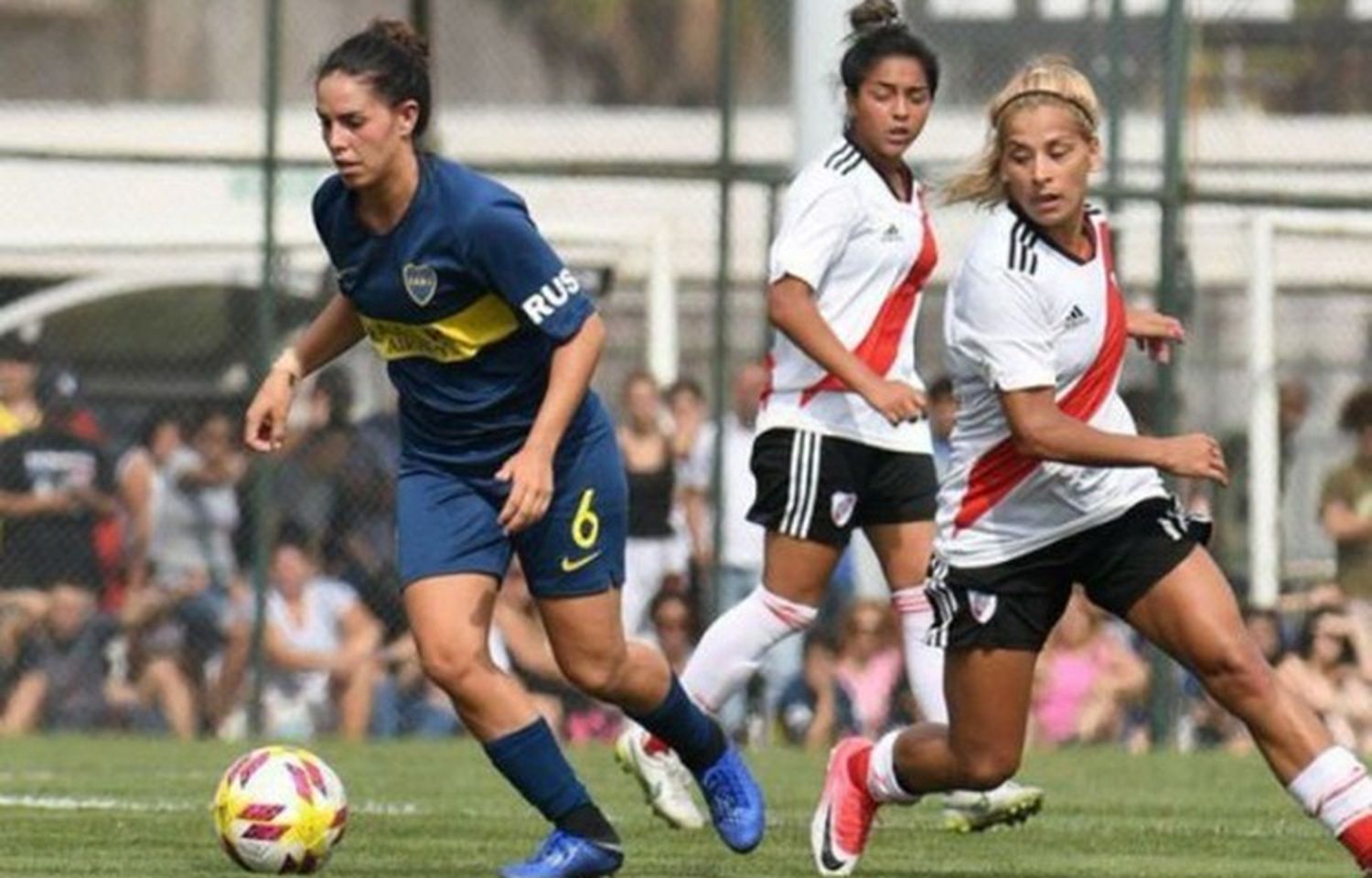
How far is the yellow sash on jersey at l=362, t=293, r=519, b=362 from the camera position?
27.7ft

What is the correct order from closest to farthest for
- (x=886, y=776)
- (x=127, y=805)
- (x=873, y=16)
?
(x=886, y=776), (x=873, y=16), (x=127, y=805)

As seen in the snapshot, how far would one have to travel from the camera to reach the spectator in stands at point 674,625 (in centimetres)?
1636

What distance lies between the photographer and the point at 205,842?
32.4 feet

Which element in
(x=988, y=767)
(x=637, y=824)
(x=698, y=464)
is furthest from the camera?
(x=698, y=464)

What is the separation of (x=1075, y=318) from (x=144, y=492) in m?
9.30

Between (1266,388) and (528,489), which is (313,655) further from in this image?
(528,489)

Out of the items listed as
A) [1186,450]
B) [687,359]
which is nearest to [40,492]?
[687,359]

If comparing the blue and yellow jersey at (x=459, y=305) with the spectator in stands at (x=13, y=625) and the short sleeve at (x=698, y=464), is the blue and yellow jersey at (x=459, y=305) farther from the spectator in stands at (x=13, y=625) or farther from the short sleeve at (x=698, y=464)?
the spectator in stands at (x=13, y=625)

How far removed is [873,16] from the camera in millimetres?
10477

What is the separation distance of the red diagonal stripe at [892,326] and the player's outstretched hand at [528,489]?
2489 mm

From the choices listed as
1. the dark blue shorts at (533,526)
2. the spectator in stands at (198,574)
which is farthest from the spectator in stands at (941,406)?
the dark blue shorts at (533,526)

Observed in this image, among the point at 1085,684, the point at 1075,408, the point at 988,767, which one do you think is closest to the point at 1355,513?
the point at 1085,684

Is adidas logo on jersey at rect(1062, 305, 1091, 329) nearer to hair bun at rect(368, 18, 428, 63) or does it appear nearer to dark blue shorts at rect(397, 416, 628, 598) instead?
dark blue shorts at rect(397, 416, 628, 598)

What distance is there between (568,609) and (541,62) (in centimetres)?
1827
